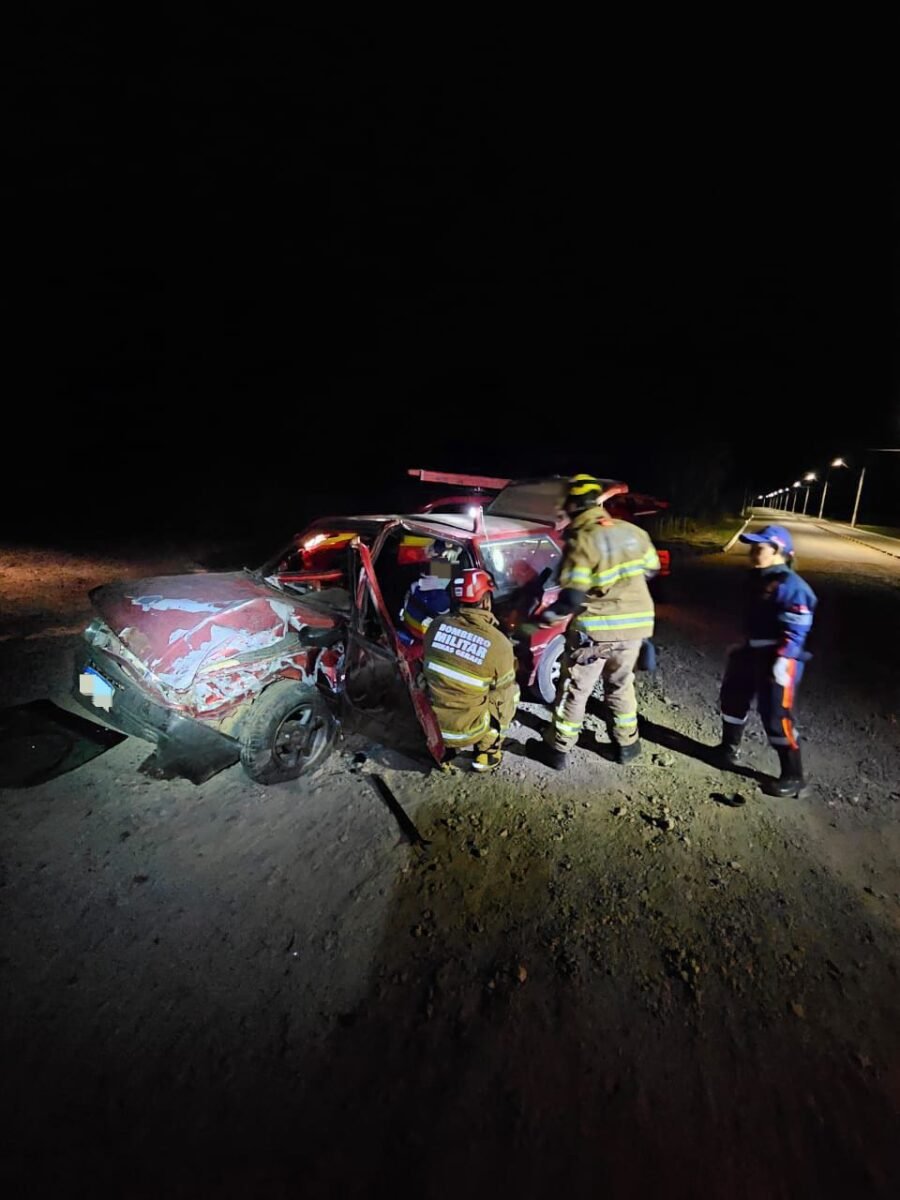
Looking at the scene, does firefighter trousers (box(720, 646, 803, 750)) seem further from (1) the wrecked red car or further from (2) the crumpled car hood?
(2) the crumpled car hood

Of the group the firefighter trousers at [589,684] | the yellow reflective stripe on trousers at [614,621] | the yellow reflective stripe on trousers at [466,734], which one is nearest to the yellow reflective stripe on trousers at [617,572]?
the yellow reflective stripe on trousers at [614,621]

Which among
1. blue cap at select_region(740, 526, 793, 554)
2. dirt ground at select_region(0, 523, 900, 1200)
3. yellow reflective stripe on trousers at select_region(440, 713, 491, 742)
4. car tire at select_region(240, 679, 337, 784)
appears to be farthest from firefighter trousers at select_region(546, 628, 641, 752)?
car tire at select_region(240, 679, 337, 784)

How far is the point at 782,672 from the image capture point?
3.91 meters

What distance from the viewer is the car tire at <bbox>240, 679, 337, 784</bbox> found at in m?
3.73

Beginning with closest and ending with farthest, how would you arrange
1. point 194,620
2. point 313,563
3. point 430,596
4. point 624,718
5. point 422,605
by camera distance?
point 194,620 < point 624,718 < point 422,605 < point 430,596 < point 313,563

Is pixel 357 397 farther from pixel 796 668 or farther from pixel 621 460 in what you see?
pixel 796 668

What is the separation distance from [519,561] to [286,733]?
2.43 m

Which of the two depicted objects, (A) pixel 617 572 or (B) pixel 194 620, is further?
(A) pixel 617 572

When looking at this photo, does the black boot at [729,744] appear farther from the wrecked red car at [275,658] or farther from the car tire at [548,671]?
the wrecked red car at [275,658]

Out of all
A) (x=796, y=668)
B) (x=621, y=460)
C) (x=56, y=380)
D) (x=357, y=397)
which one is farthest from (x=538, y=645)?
(x=56, y=380)

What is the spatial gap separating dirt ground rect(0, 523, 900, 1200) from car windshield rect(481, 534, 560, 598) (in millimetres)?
1578

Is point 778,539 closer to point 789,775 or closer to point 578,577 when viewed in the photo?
point 578,577

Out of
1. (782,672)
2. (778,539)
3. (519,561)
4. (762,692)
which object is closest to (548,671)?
(519,561)

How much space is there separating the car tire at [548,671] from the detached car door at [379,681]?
1.33 metres
